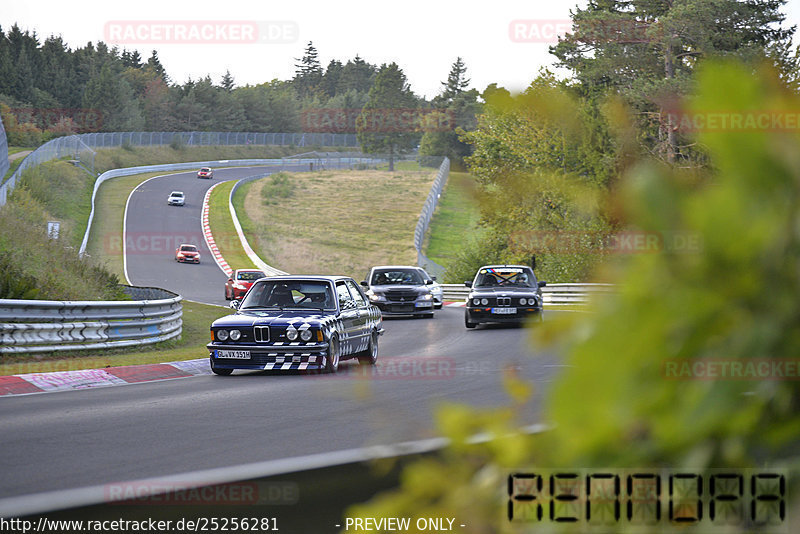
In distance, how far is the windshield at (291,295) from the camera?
15281 millimetres

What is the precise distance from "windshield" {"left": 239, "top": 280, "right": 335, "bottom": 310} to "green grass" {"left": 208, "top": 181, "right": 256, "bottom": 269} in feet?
142

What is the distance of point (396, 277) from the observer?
30.3 m

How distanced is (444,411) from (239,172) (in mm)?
112630

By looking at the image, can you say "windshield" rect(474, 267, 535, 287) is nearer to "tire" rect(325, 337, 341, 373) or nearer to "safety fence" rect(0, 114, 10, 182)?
"tire" rect(325, 337, 341, 373)

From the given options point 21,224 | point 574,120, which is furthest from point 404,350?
point 574,120

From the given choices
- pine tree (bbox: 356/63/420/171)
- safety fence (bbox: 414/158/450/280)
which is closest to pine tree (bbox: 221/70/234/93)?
pine tree (bbox: 356/63/420/171)

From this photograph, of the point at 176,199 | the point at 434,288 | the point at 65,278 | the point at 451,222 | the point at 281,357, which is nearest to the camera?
the point at 281,357

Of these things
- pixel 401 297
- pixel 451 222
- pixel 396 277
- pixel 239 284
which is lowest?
pixel 239 284

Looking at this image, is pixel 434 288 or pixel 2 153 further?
pixel 2 153

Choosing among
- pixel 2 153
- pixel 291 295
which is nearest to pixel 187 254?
pixel 2 153

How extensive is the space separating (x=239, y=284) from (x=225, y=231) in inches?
1208

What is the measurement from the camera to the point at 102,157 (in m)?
89.8

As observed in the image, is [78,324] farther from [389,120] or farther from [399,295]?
[389,120]

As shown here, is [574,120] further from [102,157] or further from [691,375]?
[102,157]
